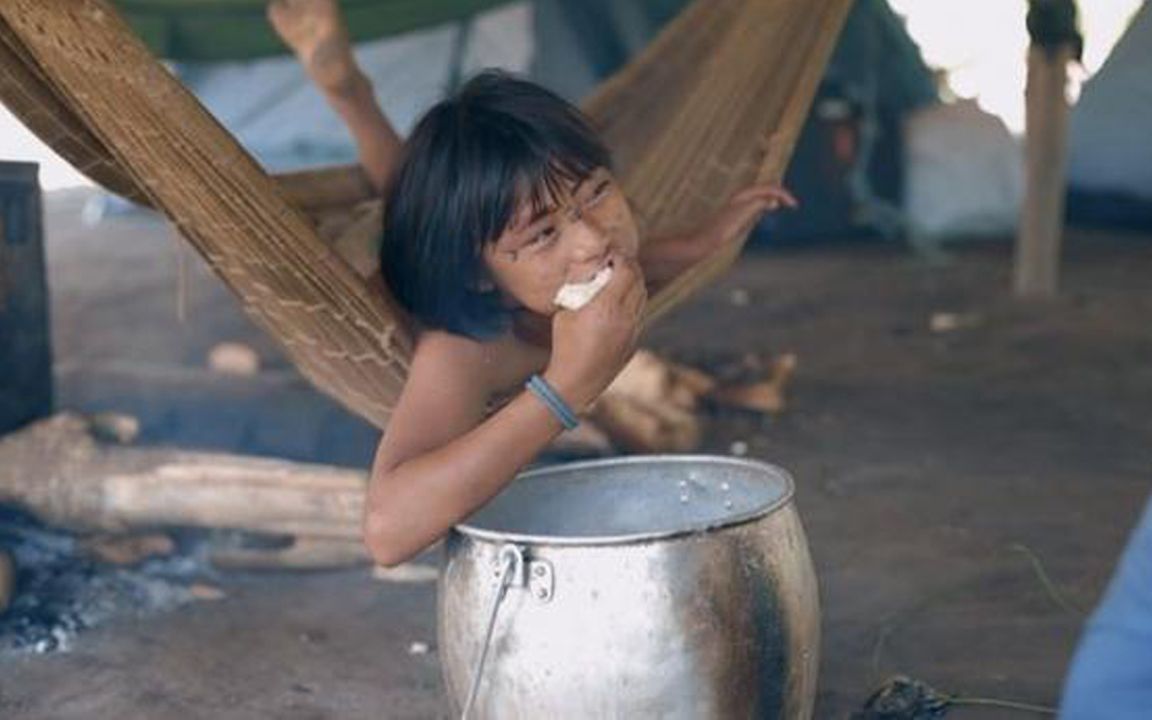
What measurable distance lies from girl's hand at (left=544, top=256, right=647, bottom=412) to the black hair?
6.2 inches

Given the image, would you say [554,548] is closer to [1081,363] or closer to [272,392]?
[272,392]

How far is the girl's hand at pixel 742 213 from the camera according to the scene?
2707mm

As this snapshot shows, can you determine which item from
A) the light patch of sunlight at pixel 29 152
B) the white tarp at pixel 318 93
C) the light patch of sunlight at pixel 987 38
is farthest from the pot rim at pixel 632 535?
the light patch of sunlight at pixel 29 152

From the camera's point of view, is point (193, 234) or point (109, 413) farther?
point (109, 413)

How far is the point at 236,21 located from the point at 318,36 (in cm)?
105

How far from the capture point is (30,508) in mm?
3109

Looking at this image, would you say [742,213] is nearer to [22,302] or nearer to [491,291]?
[491,291]

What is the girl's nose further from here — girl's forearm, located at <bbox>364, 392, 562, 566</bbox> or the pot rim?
the pot rim

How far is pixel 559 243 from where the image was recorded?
1.94m

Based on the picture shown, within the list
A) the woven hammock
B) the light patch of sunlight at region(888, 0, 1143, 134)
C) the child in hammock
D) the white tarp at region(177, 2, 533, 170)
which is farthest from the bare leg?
the light patch of sunlight at region(888, 0, 1143, 134)

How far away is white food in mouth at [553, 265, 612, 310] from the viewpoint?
1.88 metres

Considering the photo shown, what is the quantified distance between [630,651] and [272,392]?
2.14 meters

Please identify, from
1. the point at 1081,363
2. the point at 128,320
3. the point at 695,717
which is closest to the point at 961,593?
the point at 695,717

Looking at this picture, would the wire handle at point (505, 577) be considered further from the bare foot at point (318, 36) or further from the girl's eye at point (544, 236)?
the bare foot at point (318, 36)
